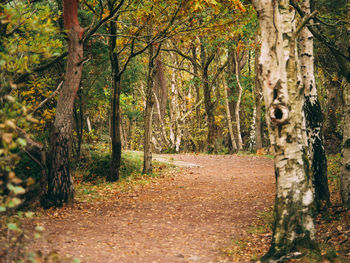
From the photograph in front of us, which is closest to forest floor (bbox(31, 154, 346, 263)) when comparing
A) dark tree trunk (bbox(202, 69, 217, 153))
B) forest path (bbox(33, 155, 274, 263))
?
forest path (bbox(33, 155, 274, 263))

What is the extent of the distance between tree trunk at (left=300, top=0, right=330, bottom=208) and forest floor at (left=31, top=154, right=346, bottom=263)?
4.78 feet

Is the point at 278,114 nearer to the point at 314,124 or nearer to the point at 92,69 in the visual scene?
the point at 314,124

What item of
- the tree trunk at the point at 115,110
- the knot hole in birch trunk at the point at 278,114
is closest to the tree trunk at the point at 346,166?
the knot hole in birch trunk at the point at 278,114

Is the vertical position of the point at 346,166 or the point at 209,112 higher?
the point at 209,112

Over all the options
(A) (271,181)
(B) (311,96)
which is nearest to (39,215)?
(B) (311,96)

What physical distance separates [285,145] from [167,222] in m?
4.20

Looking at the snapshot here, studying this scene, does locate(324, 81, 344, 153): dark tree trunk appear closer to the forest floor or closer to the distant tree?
the forest floor

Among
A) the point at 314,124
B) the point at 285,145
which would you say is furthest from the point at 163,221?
the point at 314,124

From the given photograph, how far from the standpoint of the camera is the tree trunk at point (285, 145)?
550 cm

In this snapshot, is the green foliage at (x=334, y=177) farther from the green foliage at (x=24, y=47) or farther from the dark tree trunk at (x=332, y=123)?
the green foliage at (x=24, y=47)

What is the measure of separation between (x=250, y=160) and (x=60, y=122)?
12295mm

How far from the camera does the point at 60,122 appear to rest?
921 centimetres

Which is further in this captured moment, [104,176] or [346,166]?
[104,176]

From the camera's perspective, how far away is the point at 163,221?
8664 millimetres
